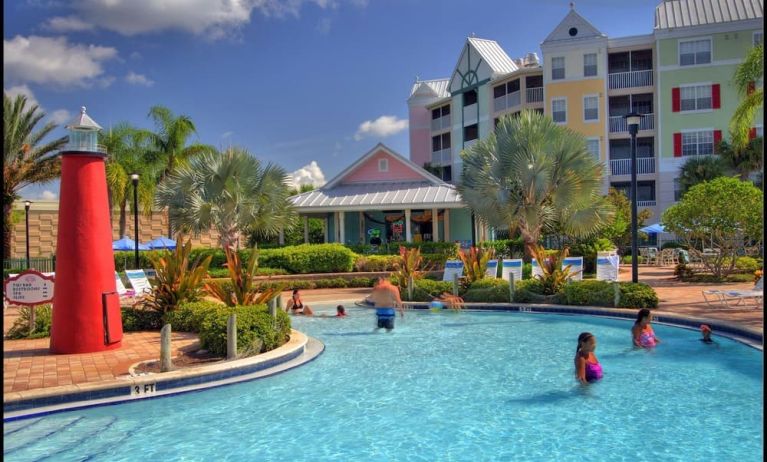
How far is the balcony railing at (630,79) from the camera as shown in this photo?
121 feet

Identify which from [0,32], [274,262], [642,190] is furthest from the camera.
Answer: [642,190]

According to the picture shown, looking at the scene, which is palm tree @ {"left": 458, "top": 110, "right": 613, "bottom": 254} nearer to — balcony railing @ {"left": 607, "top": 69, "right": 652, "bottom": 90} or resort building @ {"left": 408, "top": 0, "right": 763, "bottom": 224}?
resort building @ {"left": 408, "top": 0, "right": 763, "bottom": 224}

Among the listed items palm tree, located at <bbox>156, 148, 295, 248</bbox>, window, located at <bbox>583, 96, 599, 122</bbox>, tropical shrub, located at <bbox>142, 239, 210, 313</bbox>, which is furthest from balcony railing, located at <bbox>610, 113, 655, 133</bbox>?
tropical shrub, located at <bbox>142, 239, 210, 313</bbox>

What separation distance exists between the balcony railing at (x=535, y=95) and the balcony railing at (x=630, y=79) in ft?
14.2

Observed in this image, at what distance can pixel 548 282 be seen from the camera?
16.4m

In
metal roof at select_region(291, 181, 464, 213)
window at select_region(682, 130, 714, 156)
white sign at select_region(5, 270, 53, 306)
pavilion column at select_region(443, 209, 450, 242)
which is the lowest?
white sign at select_region(5, 270, 53, 306)

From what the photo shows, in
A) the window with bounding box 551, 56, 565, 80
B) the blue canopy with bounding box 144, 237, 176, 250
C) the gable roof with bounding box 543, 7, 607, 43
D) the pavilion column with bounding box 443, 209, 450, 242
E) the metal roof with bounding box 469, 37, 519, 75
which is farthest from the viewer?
the metal roof with bounding box 469, 37, 519, 75

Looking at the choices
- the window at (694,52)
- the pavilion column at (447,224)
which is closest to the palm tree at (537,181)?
the pavilion column at (447,224)

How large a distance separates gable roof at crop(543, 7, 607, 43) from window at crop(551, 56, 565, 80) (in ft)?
4.06

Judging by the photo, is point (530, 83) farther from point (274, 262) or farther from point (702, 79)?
point (274, 262)

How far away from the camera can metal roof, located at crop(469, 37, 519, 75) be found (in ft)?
142

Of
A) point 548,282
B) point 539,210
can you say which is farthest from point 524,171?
point 548,282

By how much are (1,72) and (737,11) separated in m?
41.3

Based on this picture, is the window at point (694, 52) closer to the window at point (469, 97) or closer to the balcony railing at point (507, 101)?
the balcony railing at point (507, 101)
